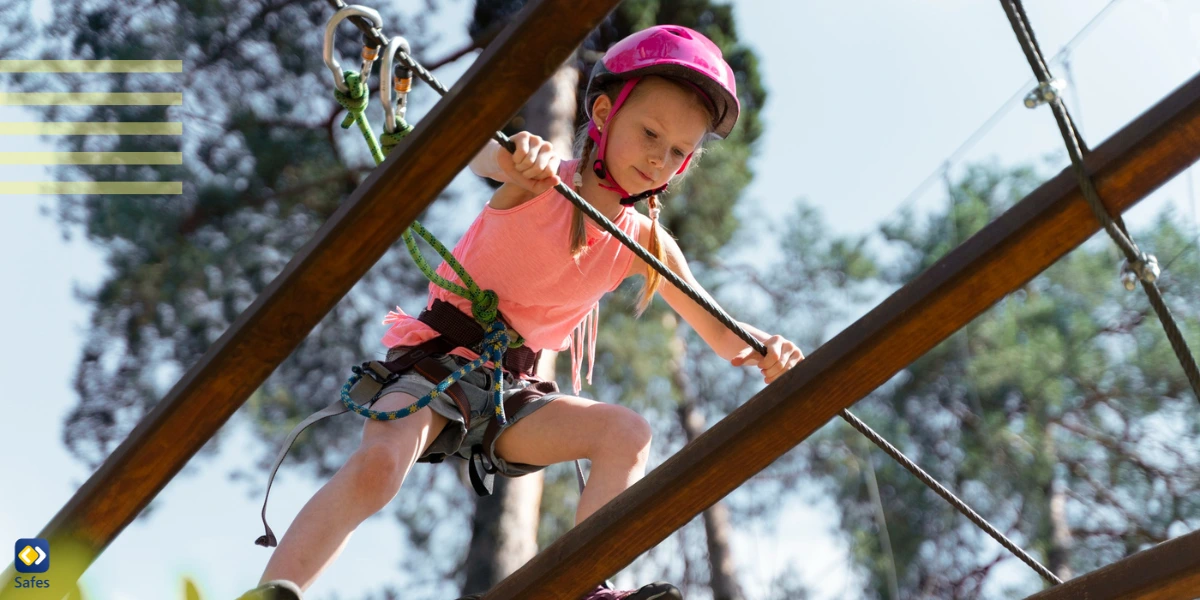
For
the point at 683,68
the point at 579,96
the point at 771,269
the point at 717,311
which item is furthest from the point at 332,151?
the point at 717,311

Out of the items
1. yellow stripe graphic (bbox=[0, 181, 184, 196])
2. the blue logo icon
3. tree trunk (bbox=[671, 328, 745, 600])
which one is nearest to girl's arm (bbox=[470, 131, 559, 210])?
the blue logo icon

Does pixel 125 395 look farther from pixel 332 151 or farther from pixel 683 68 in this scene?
pixel 683 68

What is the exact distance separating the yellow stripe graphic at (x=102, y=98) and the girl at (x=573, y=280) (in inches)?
161

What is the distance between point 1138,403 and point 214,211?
5644mm

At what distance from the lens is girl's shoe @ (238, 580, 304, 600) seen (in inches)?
64.3

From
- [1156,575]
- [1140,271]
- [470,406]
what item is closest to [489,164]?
[470,406]

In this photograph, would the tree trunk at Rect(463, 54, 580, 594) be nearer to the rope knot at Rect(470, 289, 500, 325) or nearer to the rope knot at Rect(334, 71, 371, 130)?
the rope knot at Rect(470, 289, 500, 325)

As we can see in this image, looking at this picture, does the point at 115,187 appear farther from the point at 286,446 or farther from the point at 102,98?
the point at 286,446

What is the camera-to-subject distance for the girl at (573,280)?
212 centimetres

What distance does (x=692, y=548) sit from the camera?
7.86 m

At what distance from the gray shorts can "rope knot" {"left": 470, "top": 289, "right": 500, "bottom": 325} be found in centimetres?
9

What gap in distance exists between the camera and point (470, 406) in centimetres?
222

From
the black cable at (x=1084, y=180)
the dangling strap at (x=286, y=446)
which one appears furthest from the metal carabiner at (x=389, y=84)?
the black cable at (x=1084, y=180)

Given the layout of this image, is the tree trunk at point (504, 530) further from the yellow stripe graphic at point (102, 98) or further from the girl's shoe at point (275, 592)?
the girl's shoe at point (275, 592)
